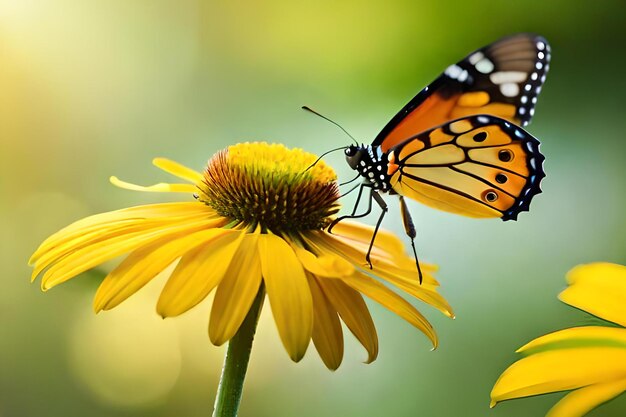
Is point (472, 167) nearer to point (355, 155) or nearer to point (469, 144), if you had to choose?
point (469, 144)

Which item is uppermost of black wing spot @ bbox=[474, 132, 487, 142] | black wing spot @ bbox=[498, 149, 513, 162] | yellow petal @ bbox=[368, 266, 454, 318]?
black wing spot @ bbox=[474, 132, 487, 142]

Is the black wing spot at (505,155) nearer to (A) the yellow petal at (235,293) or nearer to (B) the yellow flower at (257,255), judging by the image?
(B) the yellow flower at (257,255)

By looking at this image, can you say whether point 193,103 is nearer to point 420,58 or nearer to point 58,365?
point 420,58

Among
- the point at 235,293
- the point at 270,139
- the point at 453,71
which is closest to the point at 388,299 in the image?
the point at 235,293

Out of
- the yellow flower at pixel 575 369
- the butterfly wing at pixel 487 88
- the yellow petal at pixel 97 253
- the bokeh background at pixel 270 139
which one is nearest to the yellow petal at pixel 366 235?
the butterfly wing at pixel 487 88

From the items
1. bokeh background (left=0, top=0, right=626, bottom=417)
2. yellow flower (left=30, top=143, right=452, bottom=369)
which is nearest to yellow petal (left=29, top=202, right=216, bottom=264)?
yellow flower (left=30, top=143, right=452, bottom=369)

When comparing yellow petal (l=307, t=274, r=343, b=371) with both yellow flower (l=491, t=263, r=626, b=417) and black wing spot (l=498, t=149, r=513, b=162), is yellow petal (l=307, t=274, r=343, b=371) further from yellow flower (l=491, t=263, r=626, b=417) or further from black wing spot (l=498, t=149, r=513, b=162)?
black wing spot (l=498, t=149, r=513, b=162)

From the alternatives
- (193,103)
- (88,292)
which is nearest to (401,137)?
(88,292)
